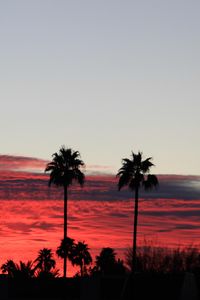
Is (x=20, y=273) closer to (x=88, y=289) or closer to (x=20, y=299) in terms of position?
(x=20, y=299)

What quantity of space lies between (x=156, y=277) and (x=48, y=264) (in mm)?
58344

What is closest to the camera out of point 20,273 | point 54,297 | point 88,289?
point 88,289

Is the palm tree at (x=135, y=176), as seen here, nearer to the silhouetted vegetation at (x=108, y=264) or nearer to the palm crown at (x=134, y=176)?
the palm crown at (x=134, y=176)

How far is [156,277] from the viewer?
2886 inches

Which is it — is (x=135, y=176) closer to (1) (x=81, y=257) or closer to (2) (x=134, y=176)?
(2) (x=134, y=176)

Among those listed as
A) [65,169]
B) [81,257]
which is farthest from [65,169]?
[81,257]

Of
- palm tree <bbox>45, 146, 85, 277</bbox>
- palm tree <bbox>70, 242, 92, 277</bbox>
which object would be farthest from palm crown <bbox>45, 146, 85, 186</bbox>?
palm tree <bbox>70, 242, 92, 277</bbox>

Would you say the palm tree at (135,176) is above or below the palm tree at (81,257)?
above

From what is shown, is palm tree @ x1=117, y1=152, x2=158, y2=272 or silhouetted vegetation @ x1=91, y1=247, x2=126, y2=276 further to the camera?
silhouetted vegetation @ x1=91, y1=247, x2=126, y2=276

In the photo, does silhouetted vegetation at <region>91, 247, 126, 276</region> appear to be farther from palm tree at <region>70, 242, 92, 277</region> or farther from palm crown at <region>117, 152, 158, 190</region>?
palm crown at <region>117, 152, 158, 190</region>

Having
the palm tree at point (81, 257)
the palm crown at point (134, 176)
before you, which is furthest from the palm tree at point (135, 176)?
the palm tree at point (81, 257)

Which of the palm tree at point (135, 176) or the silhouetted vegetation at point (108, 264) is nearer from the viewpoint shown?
the palm tree at point (135, 176)

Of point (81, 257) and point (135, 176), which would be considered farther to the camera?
point (81, 257)

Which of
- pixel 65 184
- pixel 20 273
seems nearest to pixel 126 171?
pixel 65 184
